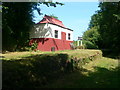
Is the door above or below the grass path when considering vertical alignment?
above

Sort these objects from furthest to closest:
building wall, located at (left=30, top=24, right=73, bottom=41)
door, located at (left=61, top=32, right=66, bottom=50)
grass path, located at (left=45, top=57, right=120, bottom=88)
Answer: door, located at (left=61, top=32, right=66, bottom=50) < building wall, located at (left=30, top=24, right=73, bottom=41) < grass path, located at (left=45, top=57, right=120, bottom=88)

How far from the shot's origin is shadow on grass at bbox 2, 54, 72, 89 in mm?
5129

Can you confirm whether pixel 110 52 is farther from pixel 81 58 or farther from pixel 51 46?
pixel 81 58

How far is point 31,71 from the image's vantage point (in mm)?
6242

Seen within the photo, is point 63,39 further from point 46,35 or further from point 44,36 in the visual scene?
point 44,36

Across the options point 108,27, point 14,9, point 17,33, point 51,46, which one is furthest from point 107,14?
point 14,9

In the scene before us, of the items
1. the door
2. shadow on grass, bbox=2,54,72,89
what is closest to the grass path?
shadow on grass, bbox=2,54,72,89

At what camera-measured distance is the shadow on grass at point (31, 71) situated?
5129 millimetres

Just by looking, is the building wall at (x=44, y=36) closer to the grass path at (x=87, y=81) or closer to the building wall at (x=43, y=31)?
the building wall at (x=43, y=31)

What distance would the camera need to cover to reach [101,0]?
21.9m

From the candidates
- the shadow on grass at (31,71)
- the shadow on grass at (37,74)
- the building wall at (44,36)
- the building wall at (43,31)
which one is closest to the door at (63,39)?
the building wall at (44,36)

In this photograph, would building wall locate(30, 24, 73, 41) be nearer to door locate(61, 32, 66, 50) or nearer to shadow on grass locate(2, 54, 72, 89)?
door locate(61, 32, 66, 50)

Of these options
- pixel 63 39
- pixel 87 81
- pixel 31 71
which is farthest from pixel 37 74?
pixel 63 39

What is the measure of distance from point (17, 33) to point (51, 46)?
9.48 m
